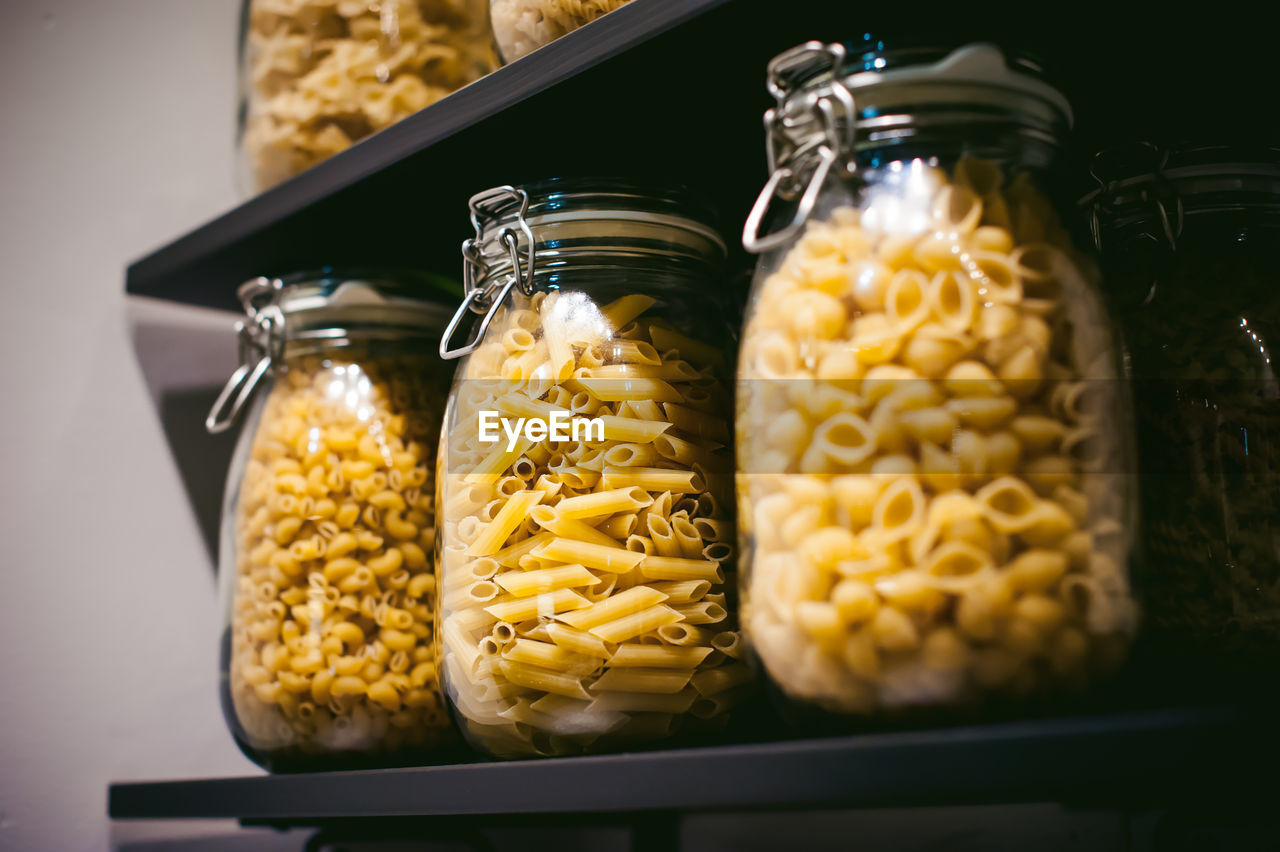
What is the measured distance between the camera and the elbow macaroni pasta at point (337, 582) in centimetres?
72

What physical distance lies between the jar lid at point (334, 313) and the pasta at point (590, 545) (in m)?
0.22

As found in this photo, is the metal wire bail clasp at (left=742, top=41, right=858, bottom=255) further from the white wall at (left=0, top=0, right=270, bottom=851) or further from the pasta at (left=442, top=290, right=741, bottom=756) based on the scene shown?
the white wall at (left=0, top=0, right=270, bottom=851)

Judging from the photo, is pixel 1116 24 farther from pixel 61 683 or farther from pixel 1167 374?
pixel 61 683

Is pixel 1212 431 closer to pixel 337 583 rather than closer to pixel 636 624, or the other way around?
pixel 636 624

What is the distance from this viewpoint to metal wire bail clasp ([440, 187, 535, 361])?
2.08ft

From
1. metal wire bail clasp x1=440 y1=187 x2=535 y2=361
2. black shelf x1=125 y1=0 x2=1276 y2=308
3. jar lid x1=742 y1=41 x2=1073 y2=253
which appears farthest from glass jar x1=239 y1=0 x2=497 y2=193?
jar lid x1=742 y1=41 x2=1073 y2=253

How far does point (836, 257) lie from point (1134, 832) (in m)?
0.50

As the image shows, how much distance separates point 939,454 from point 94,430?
89 centimetres

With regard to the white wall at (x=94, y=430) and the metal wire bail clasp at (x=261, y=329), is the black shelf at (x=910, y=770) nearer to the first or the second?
the metal wire bail clasp at (x=261, y=329)

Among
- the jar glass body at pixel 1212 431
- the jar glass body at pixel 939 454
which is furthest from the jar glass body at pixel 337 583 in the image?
the jar glass body at pixel 1212 431

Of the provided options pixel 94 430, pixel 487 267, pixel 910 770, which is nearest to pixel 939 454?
pixel 910 770

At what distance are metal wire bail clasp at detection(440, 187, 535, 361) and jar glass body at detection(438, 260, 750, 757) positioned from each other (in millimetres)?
17

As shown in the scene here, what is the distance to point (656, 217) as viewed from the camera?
0.66 m

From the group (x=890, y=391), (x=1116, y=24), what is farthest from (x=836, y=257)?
(x=1116, y=24)
